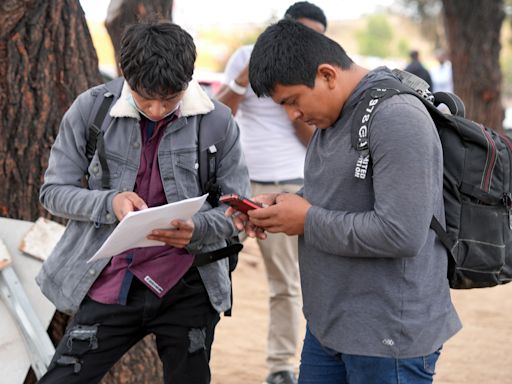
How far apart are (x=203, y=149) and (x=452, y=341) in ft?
13.8

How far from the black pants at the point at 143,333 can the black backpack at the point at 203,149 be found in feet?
0.45

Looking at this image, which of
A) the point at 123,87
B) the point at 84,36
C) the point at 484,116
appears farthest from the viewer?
the point at 484,116

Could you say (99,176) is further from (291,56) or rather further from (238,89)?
(238,89)

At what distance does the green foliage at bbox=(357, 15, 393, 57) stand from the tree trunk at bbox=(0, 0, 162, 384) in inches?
2232

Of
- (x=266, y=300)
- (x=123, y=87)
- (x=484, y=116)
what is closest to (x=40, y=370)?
(x=123, y=87)

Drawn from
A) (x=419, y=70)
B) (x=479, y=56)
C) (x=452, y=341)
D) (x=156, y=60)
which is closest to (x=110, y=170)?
(x=156, y=60)

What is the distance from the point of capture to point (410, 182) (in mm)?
2438

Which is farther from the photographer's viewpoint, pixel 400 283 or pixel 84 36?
pixel 84 36

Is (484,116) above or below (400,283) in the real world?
below

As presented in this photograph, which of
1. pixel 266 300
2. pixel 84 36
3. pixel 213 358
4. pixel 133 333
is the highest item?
pixel 84 36

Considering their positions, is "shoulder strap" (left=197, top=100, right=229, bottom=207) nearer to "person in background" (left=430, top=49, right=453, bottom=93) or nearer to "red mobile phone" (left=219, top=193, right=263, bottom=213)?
"red mobile phone" (left=219, top=193, right=263, bottom=213)

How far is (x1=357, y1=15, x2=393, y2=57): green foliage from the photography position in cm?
6182

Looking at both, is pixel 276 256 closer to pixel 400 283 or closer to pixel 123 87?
pixel 123 87

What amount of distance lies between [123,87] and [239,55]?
220 centimetres
